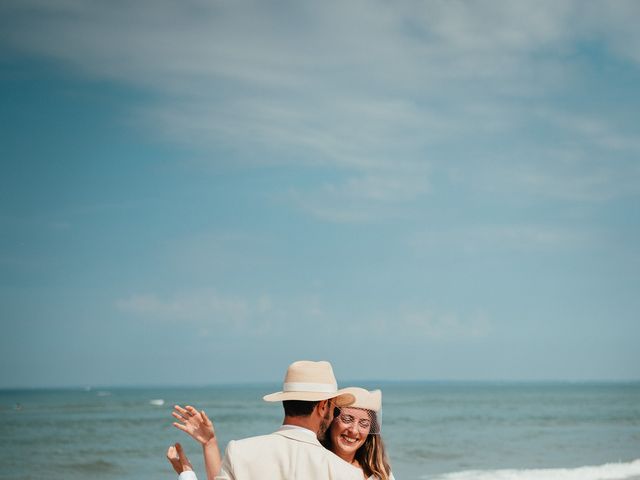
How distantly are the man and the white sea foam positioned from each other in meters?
14.2

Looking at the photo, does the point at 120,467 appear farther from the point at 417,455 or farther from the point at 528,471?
the point at 528,471

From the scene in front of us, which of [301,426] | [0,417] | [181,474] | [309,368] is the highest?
[309,368]

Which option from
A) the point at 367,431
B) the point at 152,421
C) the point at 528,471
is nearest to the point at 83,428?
the point at 152,421

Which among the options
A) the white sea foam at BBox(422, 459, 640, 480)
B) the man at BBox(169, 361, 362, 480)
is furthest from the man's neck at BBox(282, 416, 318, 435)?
the white sea foam at BBox(422, 459, 640, 480)

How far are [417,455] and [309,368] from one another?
1985 cm

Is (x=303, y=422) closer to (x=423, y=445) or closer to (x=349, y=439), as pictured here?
(x=349, y=439)

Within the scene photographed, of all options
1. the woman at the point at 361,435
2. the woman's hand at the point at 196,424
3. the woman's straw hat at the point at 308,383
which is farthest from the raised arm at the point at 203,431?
the woman at the point at 361,435

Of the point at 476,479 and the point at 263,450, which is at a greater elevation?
the point at 263,450

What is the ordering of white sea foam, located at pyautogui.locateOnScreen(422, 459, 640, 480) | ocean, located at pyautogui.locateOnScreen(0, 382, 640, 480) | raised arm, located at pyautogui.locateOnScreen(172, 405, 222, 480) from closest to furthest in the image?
raised arm, located at pyautogui.locateOnScreen(172, 405, 222, 480) < white sea foam, located at pyautogui.locateOnScreen(422, 459, 640, 480) < ocean, located at pyautogui.locateOnScreen(0, 382, 640, 480)

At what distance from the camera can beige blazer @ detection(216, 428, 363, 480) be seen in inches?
123

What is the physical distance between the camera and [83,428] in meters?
35.2

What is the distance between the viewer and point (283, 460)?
3.18 meters

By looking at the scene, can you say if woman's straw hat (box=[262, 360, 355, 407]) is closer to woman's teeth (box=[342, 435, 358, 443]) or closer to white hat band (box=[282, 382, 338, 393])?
white hat band (box=[282, 382, 338, 393])

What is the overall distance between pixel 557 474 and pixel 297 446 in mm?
15314
